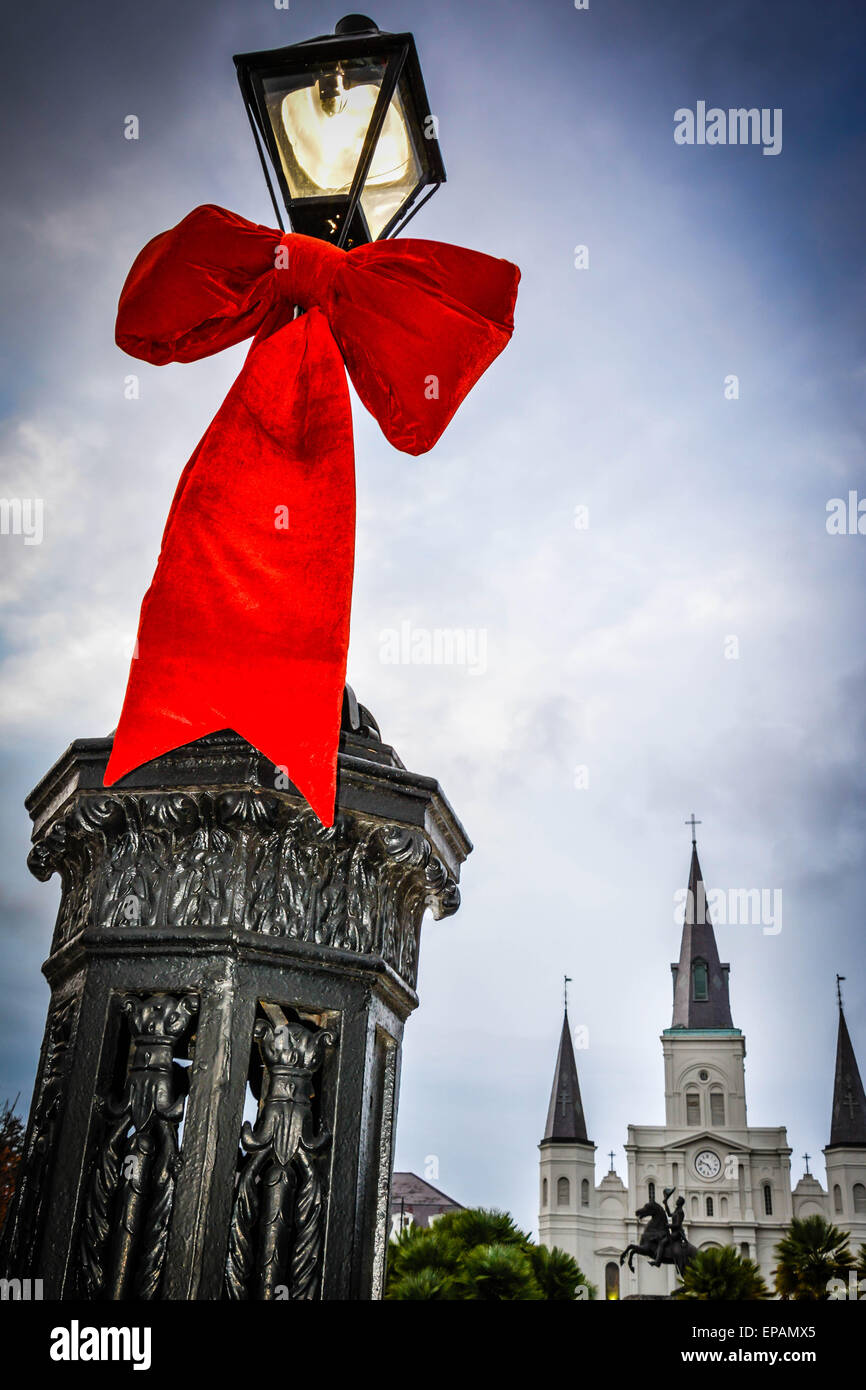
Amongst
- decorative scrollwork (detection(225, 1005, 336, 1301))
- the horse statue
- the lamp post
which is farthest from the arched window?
decorative scrollwork (detection(225, 1005, 336, 1301))

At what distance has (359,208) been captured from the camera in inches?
77.2

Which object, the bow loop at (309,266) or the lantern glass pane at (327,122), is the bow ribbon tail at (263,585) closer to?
the bow loop at (309,266)

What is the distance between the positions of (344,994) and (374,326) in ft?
3.46

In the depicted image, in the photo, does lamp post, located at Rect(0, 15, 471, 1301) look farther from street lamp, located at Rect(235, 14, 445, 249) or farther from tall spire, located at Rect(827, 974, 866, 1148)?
tall spire, located at Rect(827, 974, 866, 1148)

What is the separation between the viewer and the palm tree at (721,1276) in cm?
2619

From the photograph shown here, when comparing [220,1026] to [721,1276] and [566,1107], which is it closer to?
[721,1276]

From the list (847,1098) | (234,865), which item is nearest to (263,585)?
(234,865)

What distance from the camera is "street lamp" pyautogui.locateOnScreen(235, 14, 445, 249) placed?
6.16ft

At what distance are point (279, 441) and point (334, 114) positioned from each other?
64cm

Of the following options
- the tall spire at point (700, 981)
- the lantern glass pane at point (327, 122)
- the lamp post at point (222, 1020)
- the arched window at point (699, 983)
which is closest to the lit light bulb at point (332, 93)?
the lantern glass pane at point (327, 122)

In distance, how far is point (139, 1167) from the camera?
137cm

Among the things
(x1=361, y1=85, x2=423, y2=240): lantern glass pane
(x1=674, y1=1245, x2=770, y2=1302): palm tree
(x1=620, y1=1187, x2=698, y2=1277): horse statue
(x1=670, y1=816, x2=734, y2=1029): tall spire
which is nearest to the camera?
(x1=361, y1=85, x2=423, y2=240): lantern glass pane

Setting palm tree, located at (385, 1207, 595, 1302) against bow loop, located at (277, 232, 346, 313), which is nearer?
bow loop, located at (277, 232, 346, 313)

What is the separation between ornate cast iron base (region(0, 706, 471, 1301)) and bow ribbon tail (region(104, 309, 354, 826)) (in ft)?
0.22
